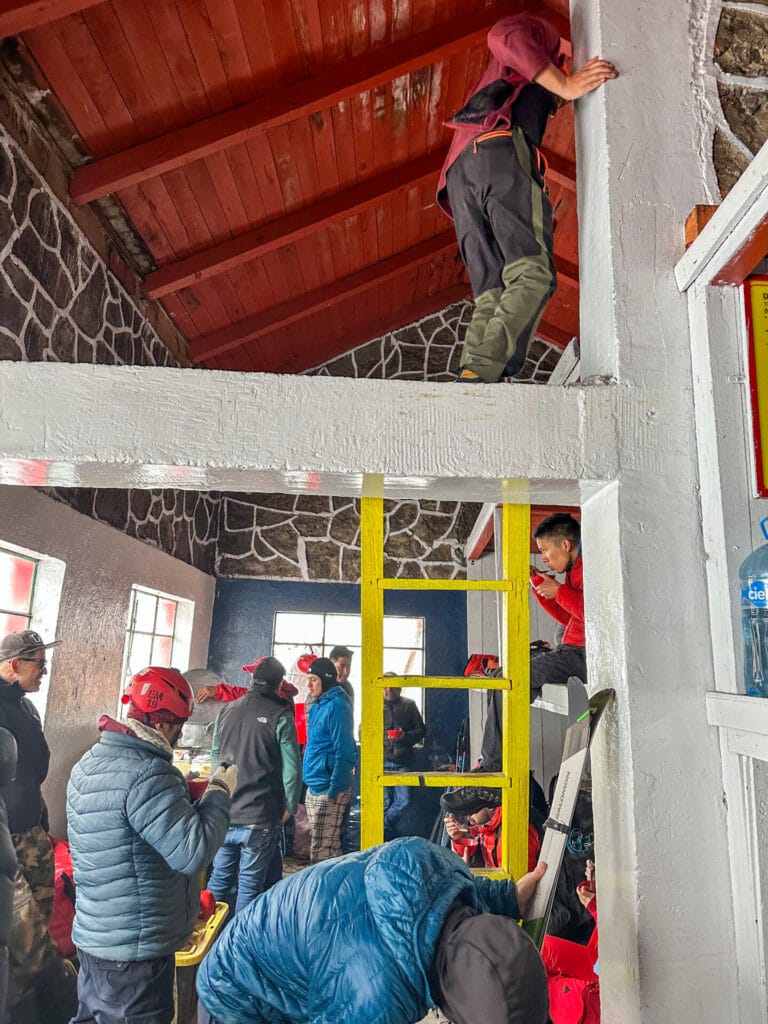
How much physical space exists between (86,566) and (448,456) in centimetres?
313

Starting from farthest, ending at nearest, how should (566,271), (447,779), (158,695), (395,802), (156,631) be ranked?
(566,271)
(156,631)
(395,802)
(158,695)
(447,779)

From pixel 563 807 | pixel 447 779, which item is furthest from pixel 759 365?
pixel 447 779

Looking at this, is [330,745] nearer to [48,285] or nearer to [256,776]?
[256,776]

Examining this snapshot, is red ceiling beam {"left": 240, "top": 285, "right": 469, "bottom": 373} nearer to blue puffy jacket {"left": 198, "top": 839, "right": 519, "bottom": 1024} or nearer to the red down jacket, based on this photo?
the red down jacket

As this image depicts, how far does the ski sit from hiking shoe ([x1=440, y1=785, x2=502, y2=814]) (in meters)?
1.33

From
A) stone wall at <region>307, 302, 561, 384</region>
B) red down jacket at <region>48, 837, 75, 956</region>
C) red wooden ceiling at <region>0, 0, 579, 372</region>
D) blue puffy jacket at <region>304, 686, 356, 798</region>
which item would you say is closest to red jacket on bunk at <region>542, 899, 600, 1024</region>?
red down jacket at <region>48, 837, 75, 956</region>

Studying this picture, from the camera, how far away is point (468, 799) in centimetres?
257

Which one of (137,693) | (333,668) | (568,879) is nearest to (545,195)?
(137,693)

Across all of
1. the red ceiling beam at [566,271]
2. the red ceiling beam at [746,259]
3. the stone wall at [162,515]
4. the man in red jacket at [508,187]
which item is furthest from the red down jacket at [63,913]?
the red ceiling beam at [566,271]

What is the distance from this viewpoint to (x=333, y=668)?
394cm

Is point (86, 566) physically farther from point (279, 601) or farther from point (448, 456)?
point (448, 456)

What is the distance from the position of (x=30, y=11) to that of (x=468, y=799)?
10.5 ft

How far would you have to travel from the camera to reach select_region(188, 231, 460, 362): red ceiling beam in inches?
209

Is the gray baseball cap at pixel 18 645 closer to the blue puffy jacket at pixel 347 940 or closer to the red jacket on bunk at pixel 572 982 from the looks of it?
the blue puffy jacket at pixel 347 940
